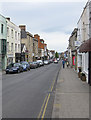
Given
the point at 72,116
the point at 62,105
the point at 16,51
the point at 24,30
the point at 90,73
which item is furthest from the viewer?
the point at 24,30

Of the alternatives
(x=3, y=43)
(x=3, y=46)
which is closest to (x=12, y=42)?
(x=3, y=43)

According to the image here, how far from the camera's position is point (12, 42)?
3619 cm

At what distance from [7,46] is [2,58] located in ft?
11.8

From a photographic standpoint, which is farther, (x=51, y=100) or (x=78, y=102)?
(x=51, y=100)

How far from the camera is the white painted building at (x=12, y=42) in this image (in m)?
33.9

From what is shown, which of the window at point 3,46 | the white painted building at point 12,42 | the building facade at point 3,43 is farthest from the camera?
the white painted building at point 12,42

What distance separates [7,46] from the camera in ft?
109

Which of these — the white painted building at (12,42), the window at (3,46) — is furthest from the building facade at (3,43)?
the white painted building at (12,42)

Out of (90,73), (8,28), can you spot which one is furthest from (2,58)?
(90,73)

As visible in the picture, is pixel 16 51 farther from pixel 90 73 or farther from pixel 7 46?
pixel 90 73

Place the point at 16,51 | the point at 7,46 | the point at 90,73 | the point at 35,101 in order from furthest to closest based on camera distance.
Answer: the point at 16,51
the point at 7,46
the point at 90,73
the point at 35,101

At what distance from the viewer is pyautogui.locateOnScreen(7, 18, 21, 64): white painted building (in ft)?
111

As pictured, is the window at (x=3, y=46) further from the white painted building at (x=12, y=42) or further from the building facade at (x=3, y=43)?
Answer: the white painted building at (x=12, y=42)

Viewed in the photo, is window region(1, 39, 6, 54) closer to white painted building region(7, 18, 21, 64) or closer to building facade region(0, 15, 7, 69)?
building facade region(0, 15, 7, 69)
